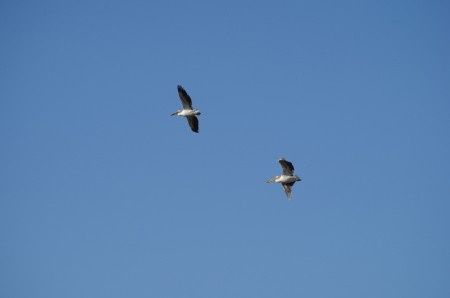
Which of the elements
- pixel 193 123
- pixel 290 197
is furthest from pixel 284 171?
pixel 193 123

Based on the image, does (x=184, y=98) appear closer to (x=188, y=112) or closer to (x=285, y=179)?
(x=188, y=112)

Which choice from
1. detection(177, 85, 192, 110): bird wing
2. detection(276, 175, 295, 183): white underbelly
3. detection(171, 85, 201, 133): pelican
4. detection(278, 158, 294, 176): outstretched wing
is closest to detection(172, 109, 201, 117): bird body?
detection(171, 85, 201, 133): pelican

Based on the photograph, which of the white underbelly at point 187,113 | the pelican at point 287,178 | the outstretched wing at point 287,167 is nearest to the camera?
the outstretched wing at point 287,167

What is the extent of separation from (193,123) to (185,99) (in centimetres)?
240

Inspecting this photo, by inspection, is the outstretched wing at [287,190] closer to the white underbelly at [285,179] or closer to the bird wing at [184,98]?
the white underbelly at [285,179]

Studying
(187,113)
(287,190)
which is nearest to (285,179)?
(287,190)

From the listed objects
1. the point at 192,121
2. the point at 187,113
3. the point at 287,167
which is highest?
the point at 187,113

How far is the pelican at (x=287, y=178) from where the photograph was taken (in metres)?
47.2

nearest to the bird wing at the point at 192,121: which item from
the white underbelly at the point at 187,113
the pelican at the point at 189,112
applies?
the pelican at the point at 189,112

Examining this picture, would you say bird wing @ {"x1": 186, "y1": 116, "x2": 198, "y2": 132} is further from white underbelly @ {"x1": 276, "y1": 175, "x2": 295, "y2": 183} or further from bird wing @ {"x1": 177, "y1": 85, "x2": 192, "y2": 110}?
white underbelly @ {"x1": 276, "y1": 175, "x2": 295, "y2": 183}

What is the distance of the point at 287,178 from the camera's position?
159 feet

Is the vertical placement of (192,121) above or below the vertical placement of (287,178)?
above

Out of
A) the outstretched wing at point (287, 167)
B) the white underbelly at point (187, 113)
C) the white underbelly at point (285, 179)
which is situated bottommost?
the white underbelly at point (285, 179)

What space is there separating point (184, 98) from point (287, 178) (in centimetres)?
1206
